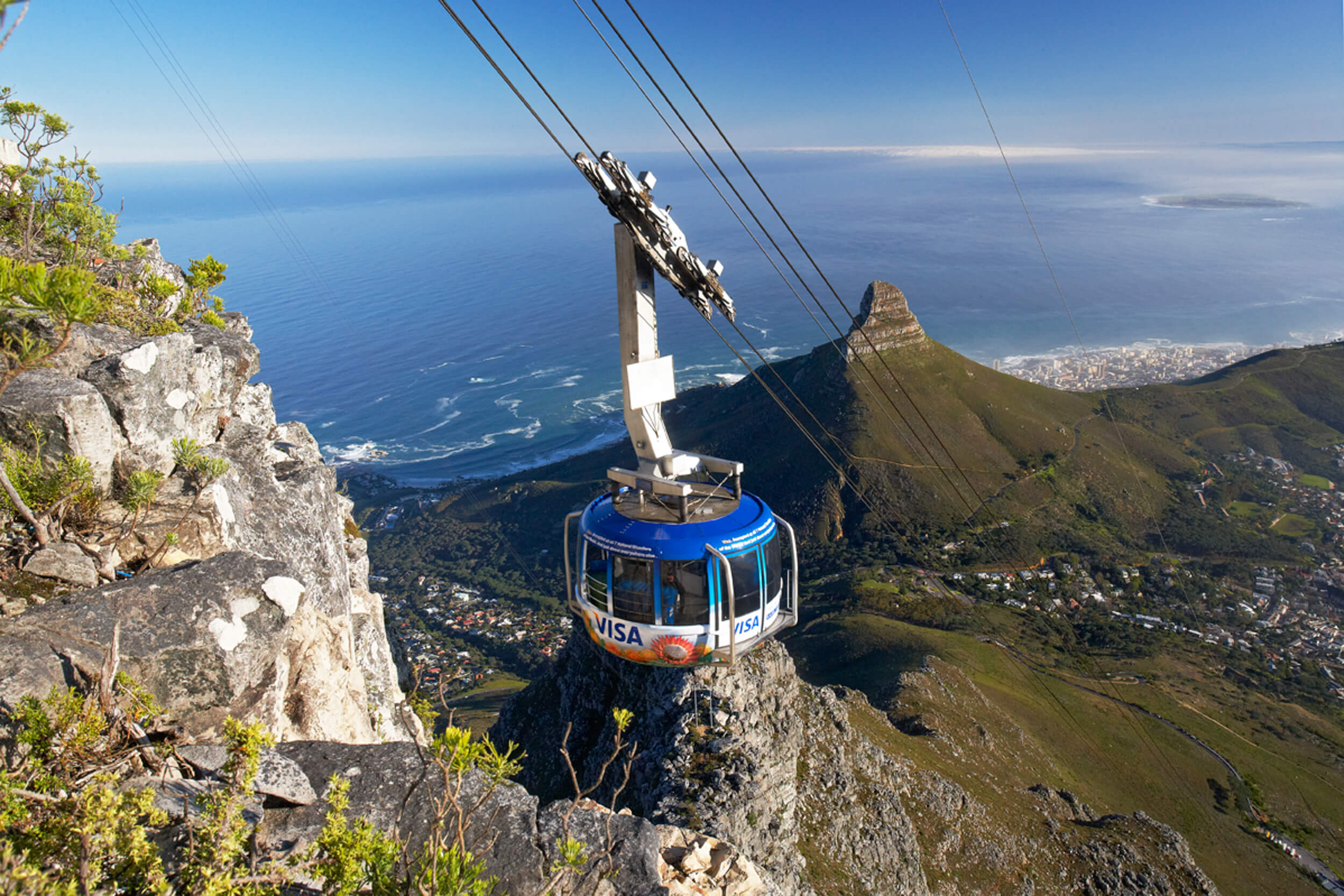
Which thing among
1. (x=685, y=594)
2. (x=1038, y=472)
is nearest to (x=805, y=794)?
(x=685, y=594)

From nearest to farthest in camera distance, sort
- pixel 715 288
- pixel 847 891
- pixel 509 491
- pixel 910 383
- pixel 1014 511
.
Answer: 1. pixel 715 288
2. pixel 847 891
3. pixel 1014 511
4. pixel 910 383
5. pixel 509 491

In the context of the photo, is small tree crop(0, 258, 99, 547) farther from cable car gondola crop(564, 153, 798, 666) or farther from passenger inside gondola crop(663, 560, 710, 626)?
passenger inside gondola crop(663, 560, 710, 626)

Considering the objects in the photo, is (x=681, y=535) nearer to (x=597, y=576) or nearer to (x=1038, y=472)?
(x=597, y=576)

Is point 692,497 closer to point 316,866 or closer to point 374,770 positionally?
point 374,770

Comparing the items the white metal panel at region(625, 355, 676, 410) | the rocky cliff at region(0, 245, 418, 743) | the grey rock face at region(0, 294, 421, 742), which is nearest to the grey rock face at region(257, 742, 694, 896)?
the rocky cliff at region(0, 245, 418, 743)

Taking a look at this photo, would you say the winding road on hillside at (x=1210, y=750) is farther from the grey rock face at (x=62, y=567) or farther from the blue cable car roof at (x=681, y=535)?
the grey rock face at (x=62, y=567)

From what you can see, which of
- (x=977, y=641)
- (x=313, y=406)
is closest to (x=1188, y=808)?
(x=977, y=641)
